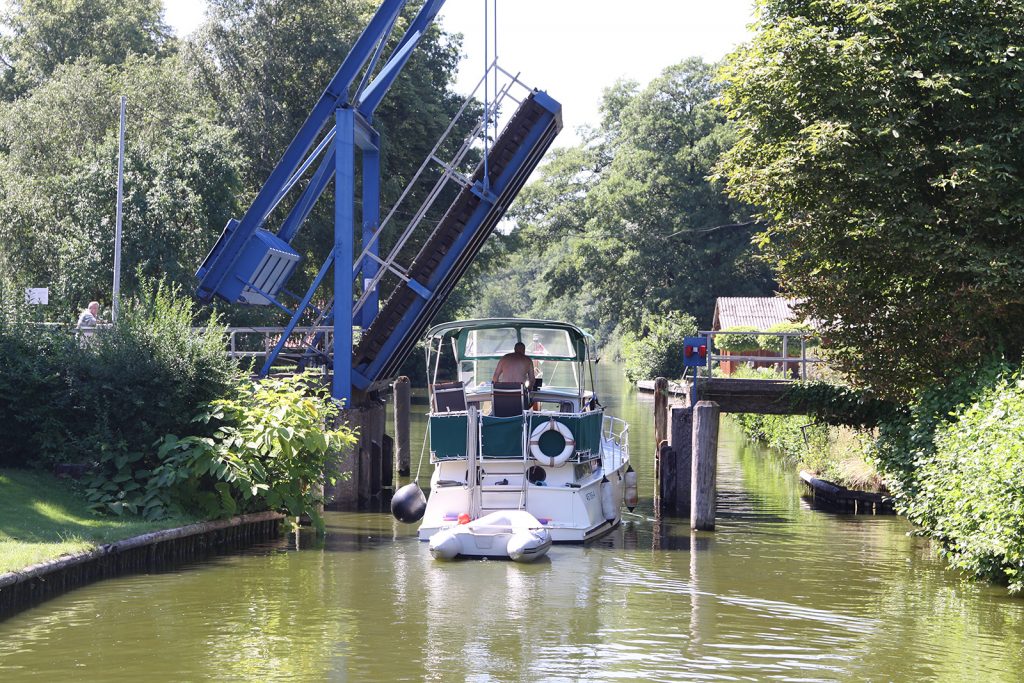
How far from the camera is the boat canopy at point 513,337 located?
2136 cm

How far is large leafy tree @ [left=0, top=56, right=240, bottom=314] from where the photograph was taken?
34719 mm

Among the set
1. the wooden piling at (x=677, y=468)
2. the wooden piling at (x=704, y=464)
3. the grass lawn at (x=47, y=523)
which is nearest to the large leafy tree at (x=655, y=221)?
the wooden piling at (x=677, y=468)

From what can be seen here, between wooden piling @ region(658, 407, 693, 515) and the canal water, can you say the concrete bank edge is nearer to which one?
the canal water

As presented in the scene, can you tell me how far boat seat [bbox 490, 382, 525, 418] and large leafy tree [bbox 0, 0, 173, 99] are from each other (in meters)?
36.5

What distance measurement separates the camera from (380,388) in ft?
82.1

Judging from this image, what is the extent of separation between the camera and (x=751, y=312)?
5619 centimetres

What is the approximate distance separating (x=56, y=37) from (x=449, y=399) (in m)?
39.0

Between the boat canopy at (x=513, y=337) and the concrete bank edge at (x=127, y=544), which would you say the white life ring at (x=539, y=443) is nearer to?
the boat canopy at (x=513, y=337)

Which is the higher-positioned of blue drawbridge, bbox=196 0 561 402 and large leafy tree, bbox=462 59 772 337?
large leafy tree, bbox=462 59 772 337

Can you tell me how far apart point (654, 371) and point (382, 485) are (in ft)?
124

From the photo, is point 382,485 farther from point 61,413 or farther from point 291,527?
point 61,413

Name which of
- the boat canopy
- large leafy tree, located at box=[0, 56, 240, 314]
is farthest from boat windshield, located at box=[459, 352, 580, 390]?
large leafy tree, located at box=[0, 56, 240, 314]

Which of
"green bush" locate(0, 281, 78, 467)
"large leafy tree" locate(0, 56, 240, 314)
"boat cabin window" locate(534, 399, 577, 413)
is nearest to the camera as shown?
"green bush" locate(0, 281, 78, 467)

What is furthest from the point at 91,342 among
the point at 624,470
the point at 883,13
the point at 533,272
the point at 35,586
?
the point at 533,272
